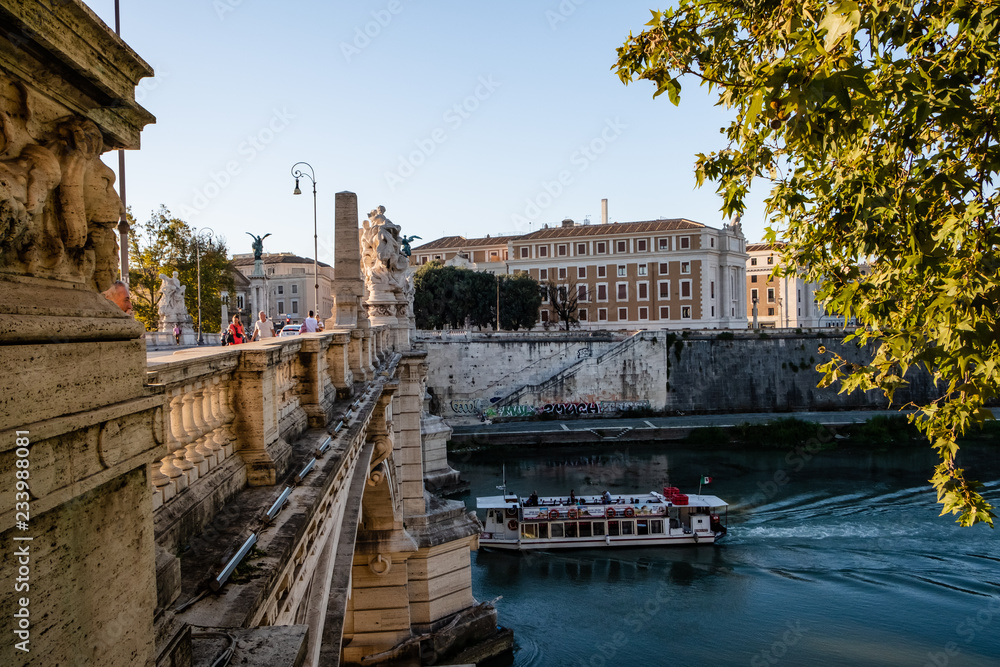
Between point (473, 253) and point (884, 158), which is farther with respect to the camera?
point (473, 253)

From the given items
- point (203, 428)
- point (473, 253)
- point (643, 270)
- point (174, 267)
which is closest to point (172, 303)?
point (174, 267)

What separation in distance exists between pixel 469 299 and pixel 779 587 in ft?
113

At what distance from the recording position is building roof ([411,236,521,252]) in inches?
2500

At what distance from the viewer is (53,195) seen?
144cm

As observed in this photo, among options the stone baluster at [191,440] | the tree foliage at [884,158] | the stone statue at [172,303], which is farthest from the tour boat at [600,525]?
the stone baluster at [191,440]

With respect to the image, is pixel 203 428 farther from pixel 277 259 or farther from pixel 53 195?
pixel 277 259

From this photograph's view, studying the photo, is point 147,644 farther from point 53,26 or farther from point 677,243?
point 677,243

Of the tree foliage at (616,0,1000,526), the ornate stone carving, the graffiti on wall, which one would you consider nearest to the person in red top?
the tree foliage at (616,0,1000,526)

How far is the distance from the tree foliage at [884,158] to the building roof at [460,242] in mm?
55604

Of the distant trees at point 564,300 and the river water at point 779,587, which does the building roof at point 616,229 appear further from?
the river water at point 779,587

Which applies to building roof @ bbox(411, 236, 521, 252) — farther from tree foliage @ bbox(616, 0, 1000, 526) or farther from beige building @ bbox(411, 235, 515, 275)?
tree foliage @ bbox(616, 0, 1000, 526)

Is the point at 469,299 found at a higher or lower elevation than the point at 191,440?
higher

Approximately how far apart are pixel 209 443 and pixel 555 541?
60.0 feet

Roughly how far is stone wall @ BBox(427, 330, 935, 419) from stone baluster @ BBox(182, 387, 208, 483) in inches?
1374
